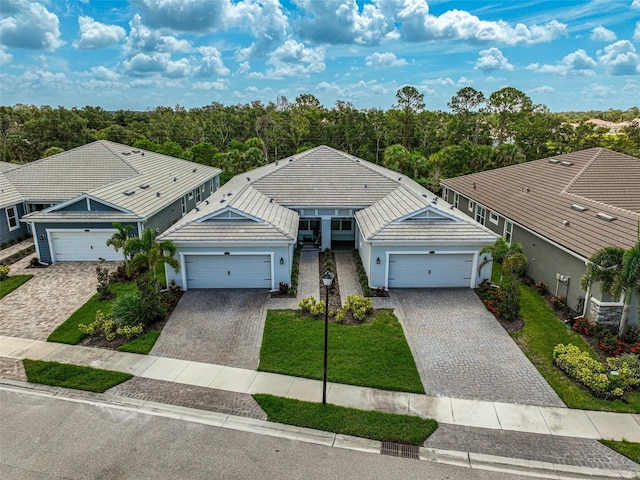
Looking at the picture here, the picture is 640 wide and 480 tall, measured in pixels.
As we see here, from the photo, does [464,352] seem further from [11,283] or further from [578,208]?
[11,283]

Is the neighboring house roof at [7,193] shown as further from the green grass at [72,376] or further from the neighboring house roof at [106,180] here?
the green grass at [72,376]

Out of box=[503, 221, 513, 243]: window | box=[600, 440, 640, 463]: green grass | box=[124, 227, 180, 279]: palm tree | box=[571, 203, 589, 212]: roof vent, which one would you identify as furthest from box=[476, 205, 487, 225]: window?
box=[124, 227, 180, 279]: palm tree

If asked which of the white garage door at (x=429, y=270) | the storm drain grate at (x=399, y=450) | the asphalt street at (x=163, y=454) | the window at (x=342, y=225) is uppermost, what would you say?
the window at (x=342, y=225)

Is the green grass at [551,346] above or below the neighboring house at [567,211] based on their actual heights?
below

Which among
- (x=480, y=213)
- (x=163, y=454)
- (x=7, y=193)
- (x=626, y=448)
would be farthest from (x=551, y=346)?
(x=7, y=193)

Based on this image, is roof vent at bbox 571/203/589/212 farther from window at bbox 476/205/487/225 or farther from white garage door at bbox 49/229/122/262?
white garage door at bbox 49/229/122/262

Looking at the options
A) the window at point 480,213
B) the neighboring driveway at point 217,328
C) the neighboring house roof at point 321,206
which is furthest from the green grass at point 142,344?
the window at point 480,213
